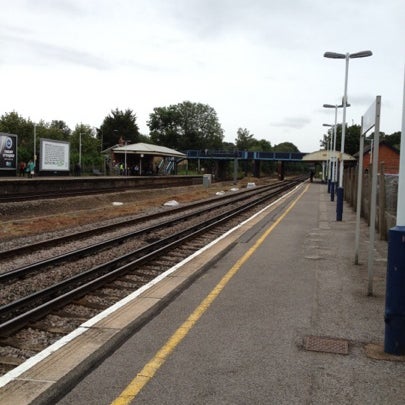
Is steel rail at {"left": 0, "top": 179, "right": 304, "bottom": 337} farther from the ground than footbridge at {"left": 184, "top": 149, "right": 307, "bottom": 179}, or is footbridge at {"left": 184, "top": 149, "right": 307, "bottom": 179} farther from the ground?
footbridge at {"left": 184, "top": 149, "right": 307, "bottom": 179}

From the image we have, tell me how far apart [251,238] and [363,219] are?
672cm

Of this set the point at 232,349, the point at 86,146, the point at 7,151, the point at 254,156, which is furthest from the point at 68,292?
the point at 86,146

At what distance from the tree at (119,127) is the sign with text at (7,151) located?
302 ft

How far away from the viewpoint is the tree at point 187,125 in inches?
5728

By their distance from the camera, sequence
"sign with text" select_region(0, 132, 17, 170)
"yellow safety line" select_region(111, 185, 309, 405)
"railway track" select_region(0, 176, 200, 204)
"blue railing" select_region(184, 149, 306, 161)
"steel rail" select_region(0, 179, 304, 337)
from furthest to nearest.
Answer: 1. "blue railing" select_region(184, 149, 306, 161)
2. "sign with text" select_region(0, 132, 17, 170)
3. "railway track" select_region(0, 176, 200, 204)
4. "steel rail" select_region(0, 179, 304, 337)
5. "yellow safety line" select_region(111, 185, 309, 405)

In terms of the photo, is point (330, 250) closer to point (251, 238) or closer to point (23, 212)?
point (251, 238)

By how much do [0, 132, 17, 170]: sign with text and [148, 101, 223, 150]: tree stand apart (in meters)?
110

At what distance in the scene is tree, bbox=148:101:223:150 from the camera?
14550 cm

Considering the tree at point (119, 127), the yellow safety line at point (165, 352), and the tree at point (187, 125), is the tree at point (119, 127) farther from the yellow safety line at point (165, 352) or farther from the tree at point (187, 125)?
the yellow safety line at point (165, 352)

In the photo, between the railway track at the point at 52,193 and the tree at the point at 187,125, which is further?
the tree at the point at 187,125

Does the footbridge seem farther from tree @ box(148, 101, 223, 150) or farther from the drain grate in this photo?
the drain grate

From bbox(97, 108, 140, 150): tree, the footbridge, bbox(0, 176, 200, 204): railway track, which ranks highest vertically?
bbox(97, 108, 140, 150): tree

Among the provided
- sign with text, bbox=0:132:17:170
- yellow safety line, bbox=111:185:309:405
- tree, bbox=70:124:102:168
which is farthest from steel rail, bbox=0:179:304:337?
tree, bbox=70:124:102:168

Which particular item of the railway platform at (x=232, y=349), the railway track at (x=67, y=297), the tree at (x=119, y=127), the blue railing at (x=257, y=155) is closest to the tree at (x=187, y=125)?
the tree at (x=119, y=127)
